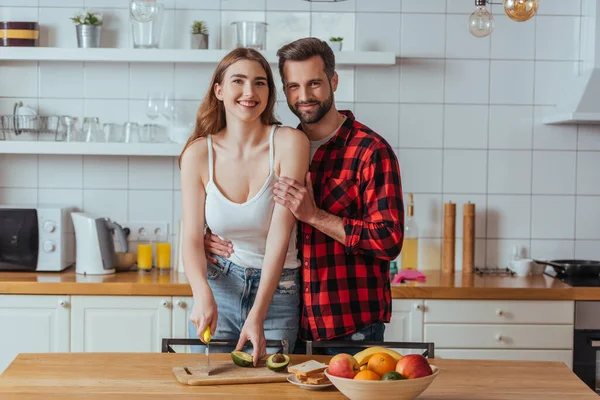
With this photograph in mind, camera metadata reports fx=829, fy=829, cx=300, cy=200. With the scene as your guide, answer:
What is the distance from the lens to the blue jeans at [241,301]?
2299 mm

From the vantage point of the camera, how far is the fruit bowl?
1.68 metres

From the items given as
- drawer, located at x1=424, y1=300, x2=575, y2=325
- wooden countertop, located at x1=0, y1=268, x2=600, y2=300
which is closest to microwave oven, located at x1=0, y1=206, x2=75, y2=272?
wooden countertop, located at x1=0, y1=268, x2=600, y2=300

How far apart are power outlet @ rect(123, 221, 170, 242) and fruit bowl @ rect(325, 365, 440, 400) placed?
2.22 m

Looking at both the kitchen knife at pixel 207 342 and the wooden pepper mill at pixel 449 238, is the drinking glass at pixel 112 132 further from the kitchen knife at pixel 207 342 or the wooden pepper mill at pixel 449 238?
the kitchen knife at pixel 207 342

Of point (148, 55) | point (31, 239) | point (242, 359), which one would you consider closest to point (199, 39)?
point (148, 55)

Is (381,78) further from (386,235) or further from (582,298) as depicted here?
(386,235)

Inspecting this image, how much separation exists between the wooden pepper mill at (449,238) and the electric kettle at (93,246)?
57.4 inches

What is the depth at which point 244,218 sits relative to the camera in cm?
224

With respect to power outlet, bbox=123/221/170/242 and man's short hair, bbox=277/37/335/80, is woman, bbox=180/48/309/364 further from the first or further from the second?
power outlet, bbox=123/221/170/242

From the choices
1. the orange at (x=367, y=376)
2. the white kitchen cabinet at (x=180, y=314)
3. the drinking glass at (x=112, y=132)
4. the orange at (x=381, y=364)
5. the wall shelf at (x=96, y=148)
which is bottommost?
the white kitchen cabinet at (x=180, y=314)

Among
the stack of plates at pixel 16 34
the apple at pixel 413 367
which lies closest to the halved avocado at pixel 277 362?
the apple at pixel 413 367

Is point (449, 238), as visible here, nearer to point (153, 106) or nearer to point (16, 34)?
point (153, 106)

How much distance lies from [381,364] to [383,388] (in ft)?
0.25

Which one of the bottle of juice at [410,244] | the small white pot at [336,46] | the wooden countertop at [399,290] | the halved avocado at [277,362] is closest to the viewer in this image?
the halved avocado at [277,362]
